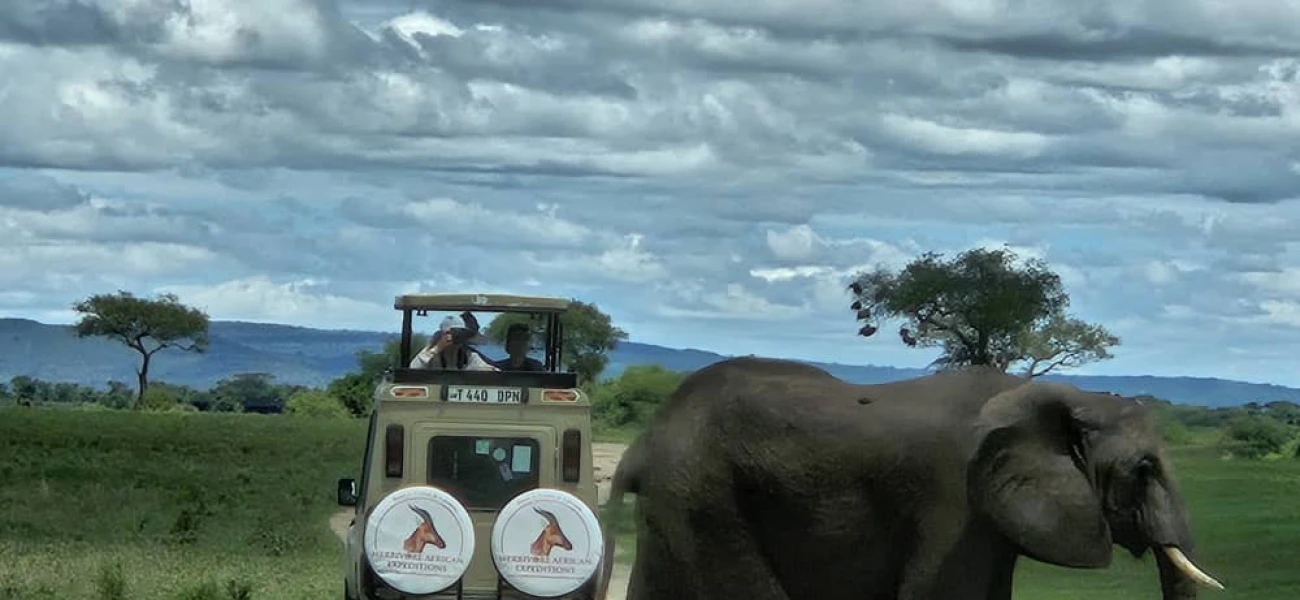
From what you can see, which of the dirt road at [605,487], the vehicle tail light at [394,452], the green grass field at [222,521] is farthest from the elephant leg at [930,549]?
the dirt road at [605,487]

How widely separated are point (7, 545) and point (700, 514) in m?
17.0

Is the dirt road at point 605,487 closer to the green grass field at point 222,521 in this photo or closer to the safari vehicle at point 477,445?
the green grass field at point 222,521

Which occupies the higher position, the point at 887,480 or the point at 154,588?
the point at 887,480

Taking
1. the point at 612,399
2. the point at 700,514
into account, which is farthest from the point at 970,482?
the point at 612,399

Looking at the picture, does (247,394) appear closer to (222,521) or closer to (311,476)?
(311,476)

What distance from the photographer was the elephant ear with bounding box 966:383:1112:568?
8.80 meters

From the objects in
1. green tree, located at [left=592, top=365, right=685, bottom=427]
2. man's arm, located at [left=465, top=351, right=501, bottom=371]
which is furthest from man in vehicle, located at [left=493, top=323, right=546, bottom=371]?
green tree, located at [left=592, top=365, right=685, bottom=427]

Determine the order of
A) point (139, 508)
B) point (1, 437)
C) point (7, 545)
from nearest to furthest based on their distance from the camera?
point (7, 545) → point (139, 508) → point (1, 437)

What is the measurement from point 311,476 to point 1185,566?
31345 millimetres

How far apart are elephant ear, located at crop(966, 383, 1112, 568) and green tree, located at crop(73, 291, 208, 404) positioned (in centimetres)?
7924

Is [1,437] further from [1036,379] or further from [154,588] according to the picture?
[1036,379]

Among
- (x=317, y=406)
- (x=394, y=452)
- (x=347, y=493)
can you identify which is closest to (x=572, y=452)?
(x=394, y=452)

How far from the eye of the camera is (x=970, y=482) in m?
8.92

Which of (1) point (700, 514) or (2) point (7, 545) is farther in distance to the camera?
(2) point (7, 545)
